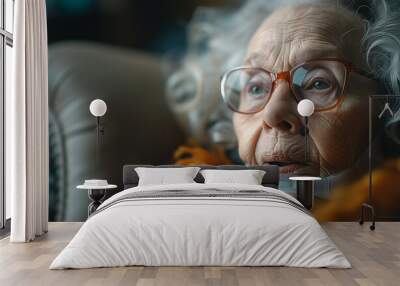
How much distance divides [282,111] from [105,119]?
239cm

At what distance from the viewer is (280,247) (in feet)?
16.1

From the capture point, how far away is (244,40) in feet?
26.5

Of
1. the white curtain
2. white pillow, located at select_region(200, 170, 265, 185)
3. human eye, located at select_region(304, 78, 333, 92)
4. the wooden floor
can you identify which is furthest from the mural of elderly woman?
the white curtain

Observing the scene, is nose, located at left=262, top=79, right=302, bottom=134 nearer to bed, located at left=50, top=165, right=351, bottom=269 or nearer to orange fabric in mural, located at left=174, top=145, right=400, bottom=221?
orange fabric in mural, located at left=174, top=145, right=400, bottom=221

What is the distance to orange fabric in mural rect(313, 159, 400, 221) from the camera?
314 inches

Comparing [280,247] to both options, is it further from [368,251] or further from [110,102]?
[110,102]

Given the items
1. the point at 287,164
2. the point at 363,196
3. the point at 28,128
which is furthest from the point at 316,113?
the point at 28,128

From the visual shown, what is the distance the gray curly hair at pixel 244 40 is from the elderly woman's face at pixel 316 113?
199 millimetres

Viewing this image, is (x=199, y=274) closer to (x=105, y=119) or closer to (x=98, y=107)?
(x=98, y=107)

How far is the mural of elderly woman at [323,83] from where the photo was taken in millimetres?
7934

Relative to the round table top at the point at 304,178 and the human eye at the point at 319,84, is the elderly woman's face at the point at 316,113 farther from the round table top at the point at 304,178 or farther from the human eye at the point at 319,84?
the round table top at the point at 304,178

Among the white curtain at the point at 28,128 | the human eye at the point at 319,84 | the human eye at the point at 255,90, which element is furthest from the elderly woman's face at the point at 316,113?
the white curtain at the point at 28,128

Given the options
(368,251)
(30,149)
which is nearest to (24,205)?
(30,149)

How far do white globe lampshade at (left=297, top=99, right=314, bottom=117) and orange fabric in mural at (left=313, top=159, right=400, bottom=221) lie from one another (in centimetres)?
118
